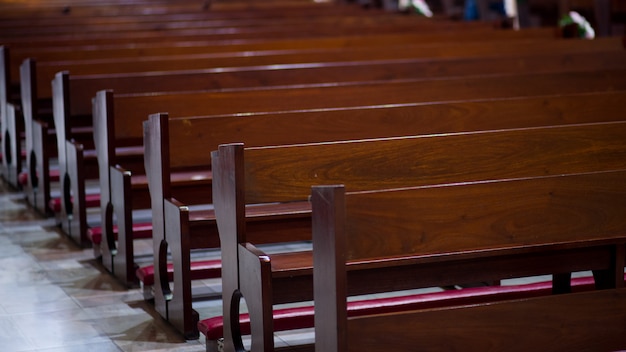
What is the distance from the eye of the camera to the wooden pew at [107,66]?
5160 millimetres

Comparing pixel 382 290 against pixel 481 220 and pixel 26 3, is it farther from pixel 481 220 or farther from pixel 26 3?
pixel 26 3

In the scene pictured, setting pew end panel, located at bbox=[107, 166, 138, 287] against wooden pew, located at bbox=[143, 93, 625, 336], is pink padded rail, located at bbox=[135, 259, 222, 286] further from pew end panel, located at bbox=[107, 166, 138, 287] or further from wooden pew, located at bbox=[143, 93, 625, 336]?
pew end panel, located at bbox=[107, 166, 138, 287]

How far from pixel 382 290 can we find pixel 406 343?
487mm

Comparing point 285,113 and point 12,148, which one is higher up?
point 285,113

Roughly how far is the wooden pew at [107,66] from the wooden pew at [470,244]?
2.56 metres

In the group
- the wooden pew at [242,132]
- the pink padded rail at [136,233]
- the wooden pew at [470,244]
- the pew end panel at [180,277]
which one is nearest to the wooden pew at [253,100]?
the pink padded rail at [136,233]

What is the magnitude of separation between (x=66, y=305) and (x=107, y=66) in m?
1.66

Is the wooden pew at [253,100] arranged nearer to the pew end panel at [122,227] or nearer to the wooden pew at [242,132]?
the pew end panel at [122,227]

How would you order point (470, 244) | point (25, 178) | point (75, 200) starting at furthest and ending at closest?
point (25, 178)
point (75, 200)
point (470, 244)

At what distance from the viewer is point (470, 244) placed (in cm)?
265

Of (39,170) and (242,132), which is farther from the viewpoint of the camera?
(39,170)

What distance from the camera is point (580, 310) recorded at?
275 centimetres

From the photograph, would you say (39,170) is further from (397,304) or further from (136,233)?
(397,304)

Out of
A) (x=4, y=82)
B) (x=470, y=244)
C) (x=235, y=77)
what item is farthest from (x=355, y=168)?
(x=4, y=82)
